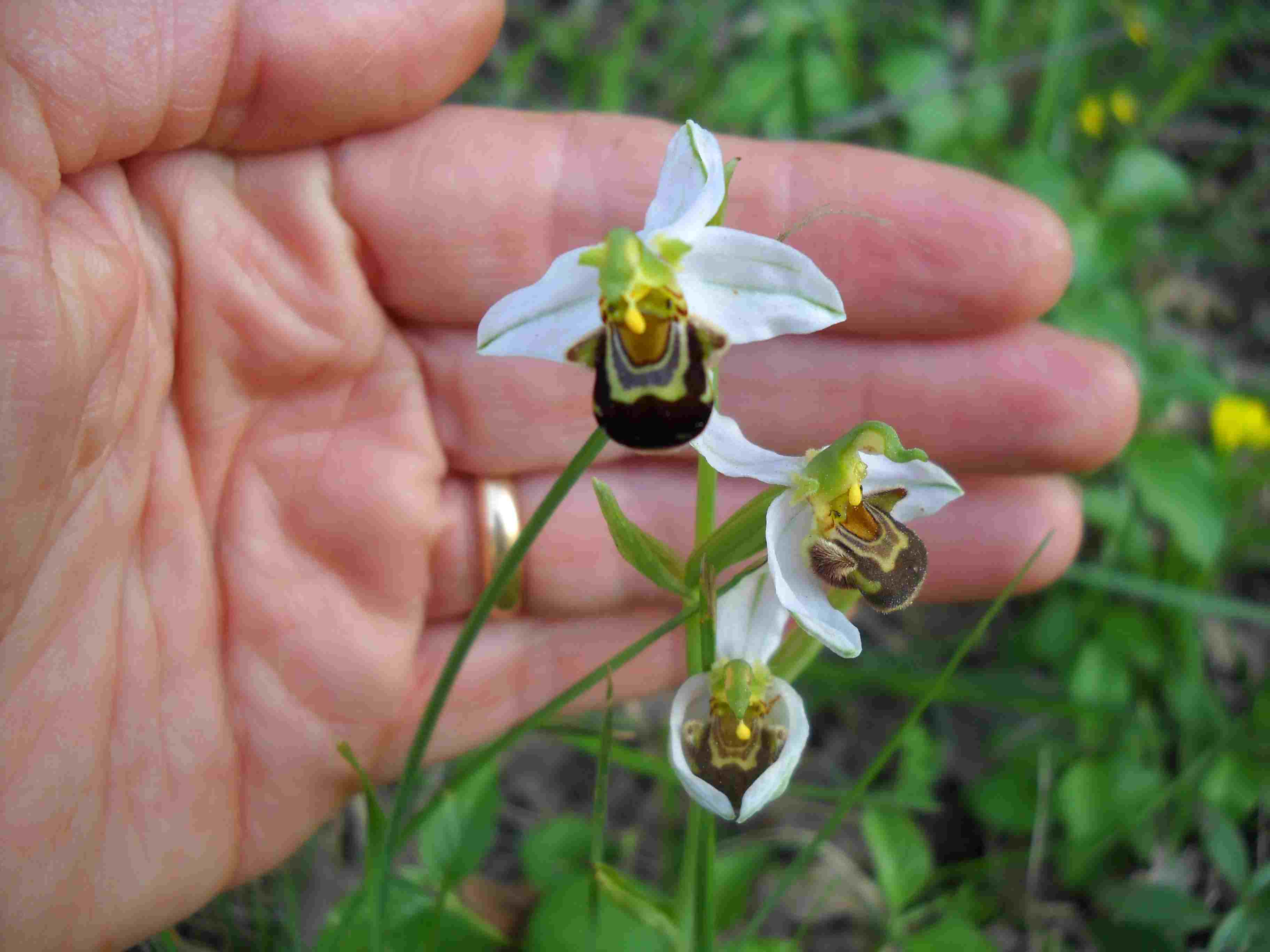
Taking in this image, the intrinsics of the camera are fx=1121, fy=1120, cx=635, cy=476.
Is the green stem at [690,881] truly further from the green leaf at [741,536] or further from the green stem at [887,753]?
the green leaf at [741,536]

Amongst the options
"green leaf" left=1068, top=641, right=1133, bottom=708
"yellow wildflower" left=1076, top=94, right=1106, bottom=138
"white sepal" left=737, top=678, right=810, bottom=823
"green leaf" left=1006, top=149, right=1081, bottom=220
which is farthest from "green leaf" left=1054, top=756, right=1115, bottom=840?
"yellow wildflower" left=1076, top=94, right=1106, bottom=138

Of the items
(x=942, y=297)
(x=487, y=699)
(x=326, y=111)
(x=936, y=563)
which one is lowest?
(x=487, y=699)

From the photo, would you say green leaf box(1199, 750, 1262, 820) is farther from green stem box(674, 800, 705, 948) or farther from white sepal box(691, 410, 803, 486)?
white sepal box(691, 410, 803, 486)

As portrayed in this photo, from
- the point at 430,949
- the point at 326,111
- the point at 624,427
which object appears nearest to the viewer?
the point at 624,427

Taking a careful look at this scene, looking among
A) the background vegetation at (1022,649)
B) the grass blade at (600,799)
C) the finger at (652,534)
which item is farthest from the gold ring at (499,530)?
the grass blade at (600,799)

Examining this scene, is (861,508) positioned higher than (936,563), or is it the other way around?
(861,508)

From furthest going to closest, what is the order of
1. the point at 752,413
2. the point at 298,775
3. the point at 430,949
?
the point at 752,413 < the point at 298,775 < the point at 430,949

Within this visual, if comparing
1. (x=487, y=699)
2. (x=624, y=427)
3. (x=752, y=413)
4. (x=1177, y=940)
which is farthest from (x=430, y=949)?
(x=1177, y=940)

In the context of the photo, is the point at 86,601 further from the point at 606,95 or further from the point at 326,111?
the point at 606,95

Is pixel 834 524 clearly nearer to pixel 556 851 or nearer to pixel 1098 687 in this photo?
pixel 556 851
